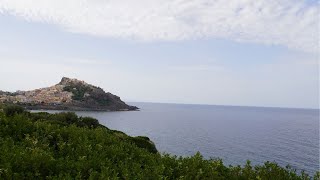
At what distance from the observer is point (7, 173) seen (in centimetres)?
760

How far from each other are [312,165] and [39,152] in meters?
70.3

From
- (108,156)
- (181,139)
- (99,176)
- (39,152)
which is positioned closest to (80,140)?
(108,156)

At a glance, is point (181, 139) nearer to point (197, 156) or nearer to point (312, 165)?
point (312, 165)

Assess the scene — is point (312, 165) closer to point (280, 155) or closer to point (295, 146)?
point (280, 155)

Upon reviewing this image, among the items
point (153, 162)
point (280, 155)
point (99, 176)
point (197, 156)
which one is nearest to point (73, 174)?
point (99, 176)

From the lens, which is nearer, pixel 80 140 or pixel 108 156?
pixel 108 156

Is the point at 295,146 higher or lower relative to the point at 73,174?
lower

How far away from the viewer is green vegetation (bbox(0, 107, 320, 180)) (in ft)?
27.7

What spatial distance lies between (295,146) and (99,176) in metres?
96.6

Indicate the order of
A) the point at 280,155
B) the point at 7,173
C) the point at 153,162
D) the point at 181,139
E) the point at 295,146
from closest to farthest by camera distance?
the point at 7,173, the point at 153,162, the point at 280,155, the point at 295,146, the point at 181,139

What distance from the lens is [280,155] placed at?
3108 inches

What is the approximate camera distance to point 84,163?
30.4ft

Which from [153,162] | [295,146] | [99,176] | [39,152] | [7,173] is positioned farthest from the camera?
[295,146]

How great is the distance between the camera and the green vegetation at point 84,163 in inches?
332
